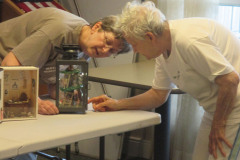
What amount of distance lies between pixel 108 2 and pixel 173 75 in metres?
1.91

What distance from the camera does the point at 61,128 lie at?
1.46 metres

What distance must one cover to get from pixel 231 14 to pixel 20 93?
2124 millimetres

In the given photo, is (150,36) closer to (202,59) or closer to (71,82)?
(202,59)

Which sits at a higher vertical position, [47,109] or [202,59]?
[202,59]

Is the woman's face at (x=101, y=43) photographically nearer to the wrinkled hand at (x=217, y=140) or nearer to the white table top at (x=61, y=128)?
the white table top at (x=61, y=128)

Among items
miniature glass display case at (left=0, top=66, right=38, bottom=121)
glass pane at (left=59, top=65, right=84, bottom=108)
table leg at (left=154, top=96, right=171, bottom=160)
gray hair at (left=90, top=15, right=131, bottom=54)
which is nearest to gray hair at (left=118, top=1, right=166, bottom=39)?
gray hair at (left=90, top=15, right=131, bottom=54)

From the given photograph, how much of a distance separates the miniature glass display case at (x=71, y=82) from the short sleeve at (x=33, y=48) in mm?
67

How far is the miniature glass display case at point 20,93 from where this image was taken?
161cm

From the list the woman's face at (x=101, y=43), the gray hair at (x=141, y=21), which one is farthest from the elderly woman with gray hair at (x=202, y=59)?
the woman's face at (x=101, y=43)

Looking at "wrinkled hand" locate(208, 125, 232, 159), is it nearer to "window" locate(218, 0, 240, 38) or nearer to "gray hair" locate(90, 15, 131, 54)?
"gray hair" locate(90, 15, 131, 54)

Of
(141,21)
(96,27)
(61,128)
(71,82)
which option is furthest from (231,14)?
(61,128)

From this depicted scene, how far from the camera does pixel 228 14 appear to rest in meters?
3.27

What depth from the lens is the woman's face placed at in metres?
1.88

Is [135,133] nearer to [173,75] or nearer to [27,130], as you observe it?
[173,75]
